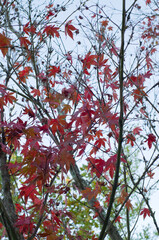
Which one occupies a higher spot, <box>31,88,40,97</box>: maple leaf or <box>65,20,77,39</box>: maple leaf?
<box>65,20,77,39</box>: maple leaf

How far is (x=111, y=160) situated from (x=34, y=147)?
1.79ft

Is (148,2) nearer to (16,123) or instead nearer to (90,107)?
(90,107)

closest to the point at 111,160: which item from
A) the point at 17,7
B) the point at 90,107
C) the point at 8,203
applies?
the point at 90,107

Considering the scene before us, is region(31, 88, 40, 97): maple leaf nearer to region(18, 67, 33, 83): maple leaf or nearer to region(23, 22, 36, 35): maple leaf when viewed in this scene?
region(18, 67, 33, 83): maple leaf

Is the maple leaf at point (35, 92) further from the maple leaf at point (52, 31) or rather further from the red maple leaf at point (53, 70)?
the maple leaf at point (52, 31)

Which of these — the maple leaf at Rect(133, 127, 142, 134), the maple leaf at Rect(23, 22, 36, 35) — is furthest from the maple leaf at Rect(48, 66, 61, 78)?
the maple leaf at Rect(133, 127, 142, 134)

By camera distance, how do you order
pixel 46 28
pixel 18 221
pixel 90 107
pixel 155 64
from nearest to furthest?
pixel 18 221, pixel 90 107, pixel 46 28, pixel 155 64

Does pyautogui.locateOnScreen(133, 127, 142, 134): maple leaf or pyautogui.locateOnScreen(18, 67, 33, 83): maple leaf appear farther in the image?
pyautogui.locateOnScreen(18, 67, 33, 83): maple leaf

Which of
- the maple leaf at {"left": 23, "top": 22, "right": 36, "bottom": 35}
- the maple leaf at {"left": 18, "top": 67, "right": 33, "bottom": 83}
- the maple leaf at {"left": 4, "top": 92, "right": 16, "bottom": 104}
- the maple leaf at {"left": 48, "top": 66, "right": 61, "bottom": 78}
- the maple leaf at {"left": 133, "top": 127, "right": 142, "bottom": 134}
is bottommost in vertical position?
the maple leaf at {"left": 133, "top": 127, "right": 142, "bottom": 134}

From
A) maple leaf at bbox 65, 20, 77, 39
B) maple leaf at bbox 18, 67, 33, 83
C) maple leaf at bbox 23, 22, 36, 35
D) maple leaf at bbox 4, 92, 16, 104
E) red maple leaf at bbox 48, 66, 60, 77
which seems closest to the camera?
maple leaf at bbox 4, 92, 16, 104

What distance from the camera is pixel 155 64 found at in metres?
3.50

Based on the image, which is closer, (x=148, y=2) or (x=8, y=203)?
(x=8, y=203)

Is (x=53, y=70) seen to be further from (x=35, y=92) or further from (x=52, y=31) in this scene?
(x=52, y=31)

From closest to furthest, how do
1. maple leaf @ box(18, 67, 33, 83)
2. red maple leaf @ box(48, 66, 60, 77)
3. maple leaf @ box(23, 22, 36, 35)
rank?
red maple leaf @ box(48, 66, 60, 77)
maple leaf @ box(23, 22, 36, 35)
maple leaf @ box(18, 67, 33, 83)
